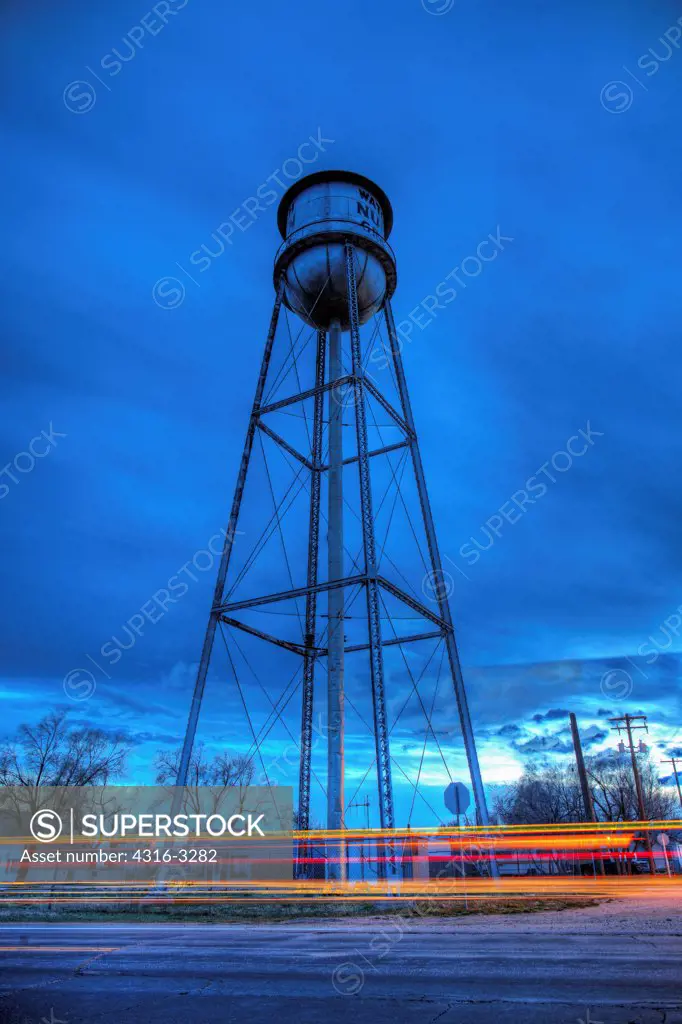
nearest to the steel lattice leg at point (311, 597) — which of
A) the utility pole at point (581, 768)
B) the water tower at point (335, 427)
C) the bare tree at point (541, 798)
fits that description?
the water tower at point (335, 427)

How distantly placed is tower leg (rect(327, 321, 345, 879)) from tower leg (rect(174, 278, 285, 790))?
185cm

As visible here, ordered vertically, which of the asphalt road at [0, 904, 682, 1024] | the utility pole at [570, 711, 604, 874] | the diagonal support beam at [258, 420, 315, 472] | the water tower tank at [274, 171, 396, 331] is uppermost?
the water tower tank at [274, 171, 396, 331]

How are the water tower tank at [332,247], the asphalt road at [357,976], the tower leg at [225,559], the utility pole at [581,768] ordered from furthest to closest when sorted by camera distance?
the utility pole at [581,768]
the water tower tank at [332,247]
the tower leg at [225,559]
the asphalt road at [357,976]

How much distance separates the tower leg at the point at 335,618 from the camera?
17.6 metres

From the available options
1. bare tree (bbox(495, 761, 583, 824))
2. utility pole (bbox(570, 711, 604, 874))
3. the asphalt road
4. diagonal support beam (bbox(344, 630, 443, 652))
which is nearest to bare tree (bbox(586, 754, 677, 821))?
bare tree (bbox(495, 761, 583, 824))

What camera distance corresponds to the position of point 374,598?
16.4 m

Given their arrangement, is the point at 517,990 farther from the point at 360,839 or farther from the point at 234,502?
the point at 234,502

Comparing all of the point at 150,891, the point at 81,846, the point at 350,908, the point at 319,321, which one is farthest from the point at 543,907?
the point at 81,846

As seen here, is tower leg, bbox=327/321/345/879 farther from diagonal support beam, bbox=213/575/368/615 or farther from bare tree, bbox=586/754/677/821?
bare tree, bbox=586/754/677/821

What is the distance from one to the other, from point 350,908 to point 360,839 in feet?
9.76

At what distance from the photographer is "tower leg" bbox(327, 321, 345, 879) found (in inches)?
693

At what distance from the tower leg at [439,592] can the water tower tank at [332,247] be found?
1.37 metres

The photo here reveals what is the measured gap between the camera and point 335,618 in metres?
19.1

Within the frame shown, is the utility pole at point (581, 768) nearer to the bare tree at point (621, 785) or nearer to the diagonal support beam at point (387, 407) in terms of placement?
the diagonal support beam at point (387, 407)
